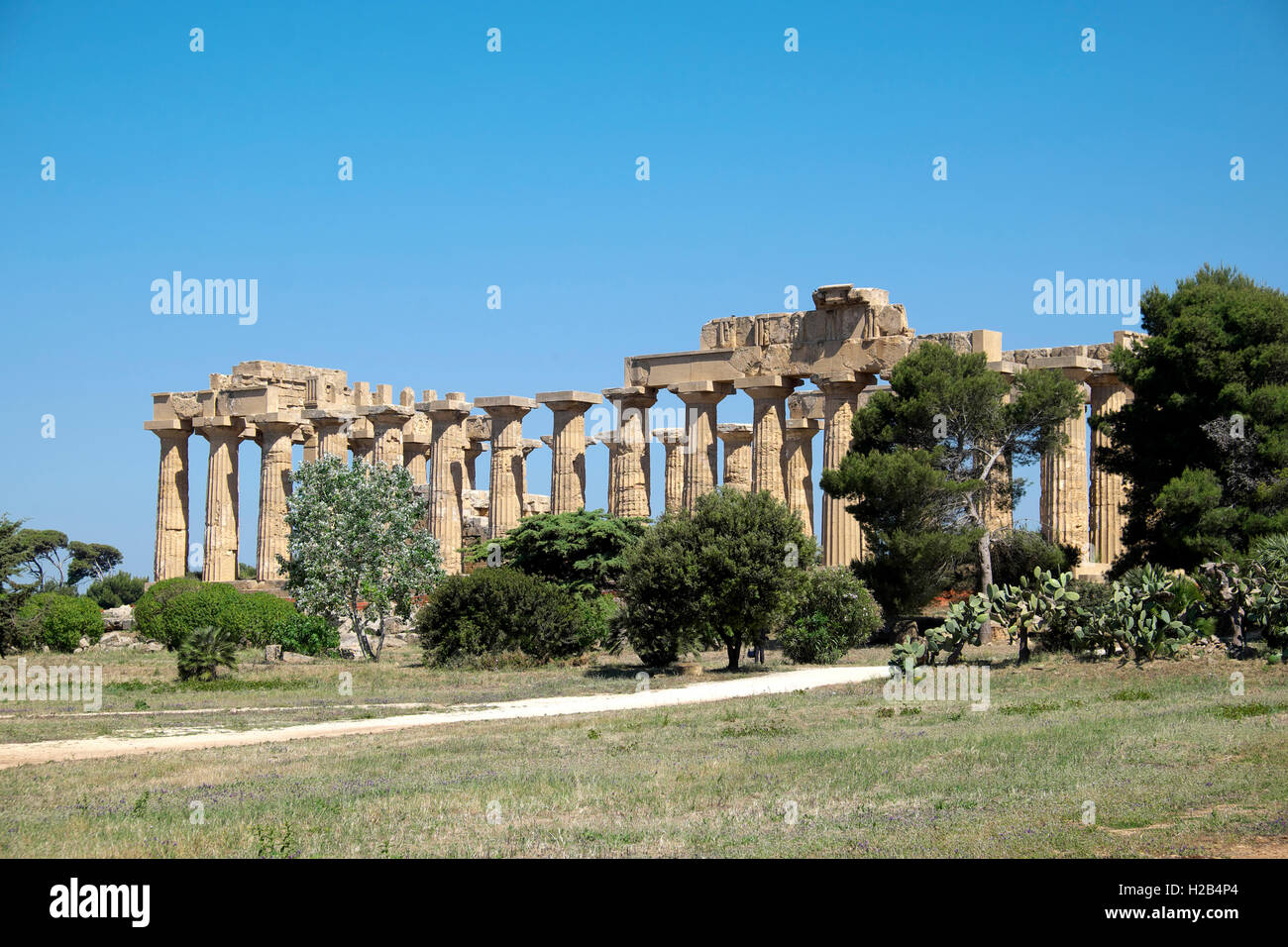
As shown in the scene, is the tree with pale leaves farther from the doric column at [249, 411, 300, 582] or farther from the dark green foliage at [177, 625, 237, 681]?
the doric column at [249, 411, 300, 582]

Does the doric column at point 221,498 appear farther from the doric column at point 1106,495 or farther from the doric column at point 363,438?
the doric column at point 1106,495

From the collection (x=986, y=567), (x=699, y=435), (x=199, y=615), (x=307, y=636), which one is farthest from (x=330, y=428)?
(x=986, y=567)

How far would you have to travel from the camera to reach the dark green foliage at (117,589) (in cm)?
7587

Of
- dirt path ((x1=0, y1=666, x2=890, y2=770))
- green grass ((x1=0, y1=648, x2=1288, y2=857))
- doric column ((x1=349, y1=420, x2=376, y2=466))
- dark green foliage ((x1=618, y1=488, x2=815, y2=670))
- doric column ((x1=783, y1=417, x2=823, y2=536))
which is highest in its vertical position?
doric column ((x1=349, y1=420, x2=376, y2=466))

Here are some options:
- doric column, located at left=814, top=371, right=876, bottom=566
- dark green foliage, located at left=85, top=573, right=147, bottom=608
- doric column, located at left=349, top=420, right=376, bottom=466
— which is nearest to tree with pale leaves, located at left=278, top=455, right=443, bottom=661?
doric column, located at left=814, top=371, right=876, bottom=566

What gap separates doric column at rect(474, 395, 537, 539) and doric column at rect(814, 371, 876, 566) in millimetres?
13830

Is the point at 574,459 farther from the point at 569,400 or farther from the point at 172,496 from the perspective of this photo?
the point at 172,496

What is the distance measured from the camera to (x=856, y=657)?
33281 millimetres

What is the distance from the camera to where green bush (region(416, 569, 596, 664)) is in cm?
3356

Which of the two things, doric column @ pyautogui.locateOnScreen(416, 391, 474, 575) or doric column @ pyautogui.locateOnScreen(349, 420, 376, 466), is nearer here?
doric column @ pyautogui.locateOnScreen(416, 391, 474, 575)

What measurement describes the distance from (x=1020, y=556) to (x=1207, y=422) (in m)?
6.18
